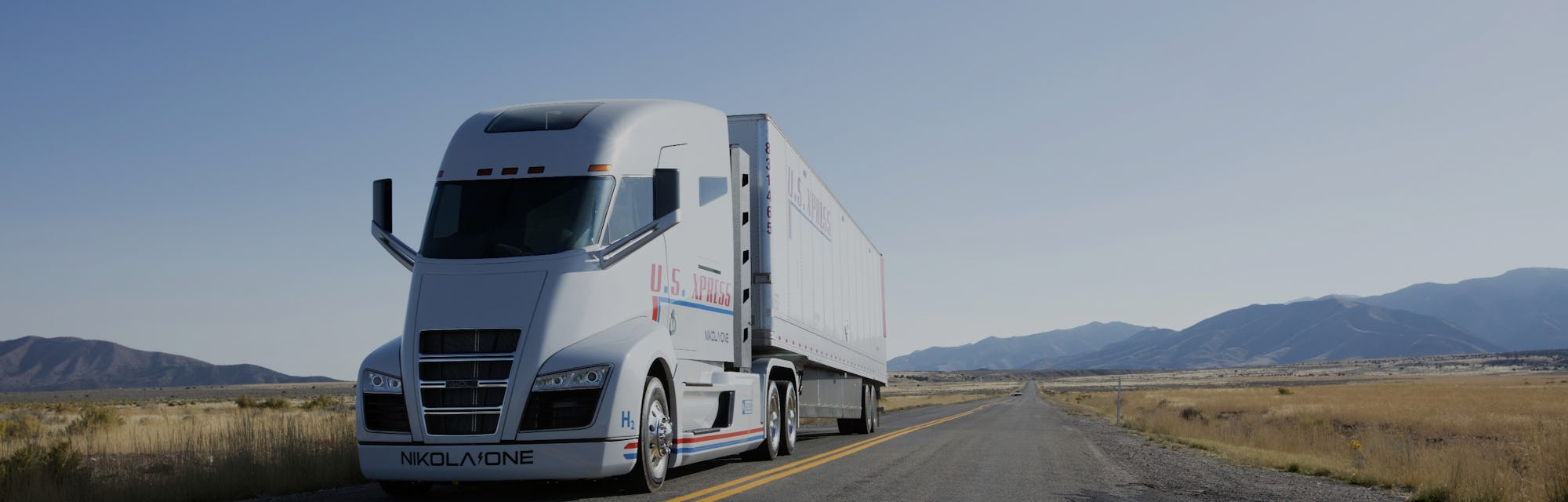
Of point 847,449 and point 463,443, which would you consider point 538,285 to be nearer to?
point 463,443

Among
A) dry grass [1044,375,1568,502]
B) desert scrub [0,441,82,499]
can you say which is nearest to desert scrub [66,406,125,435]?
desert scrub [0,441,82,499]

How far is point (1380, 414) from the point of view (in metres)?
38.4

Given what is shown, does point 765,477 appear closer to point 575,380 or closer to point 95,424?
point 575,380

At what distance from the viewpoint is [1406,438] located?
2791cm

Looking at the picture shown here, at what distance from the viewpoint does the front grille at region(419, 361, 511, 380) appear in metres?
8.55

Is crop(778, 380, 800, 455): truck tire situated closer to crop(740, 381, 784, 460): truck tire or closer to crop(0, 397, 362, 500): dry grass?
crop(740, 381, 784, 460): truck tire

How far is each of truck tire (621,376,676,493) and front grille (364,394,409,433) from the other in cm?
187

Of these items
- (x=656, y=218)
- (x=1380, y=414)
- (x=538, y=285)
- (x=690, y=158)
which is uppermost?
(x=690, y=158)

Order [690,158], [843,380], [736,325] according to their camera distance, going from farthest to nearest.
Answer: [843,380] < [736,325] < [690,158]

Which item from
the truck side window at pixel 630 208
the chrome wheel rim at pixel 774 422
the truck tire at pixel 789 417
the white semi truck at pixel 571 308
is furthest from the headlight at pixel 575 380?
the truck tire at pixel 789 417

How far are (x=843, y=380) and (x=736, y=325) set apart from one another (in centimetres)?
810

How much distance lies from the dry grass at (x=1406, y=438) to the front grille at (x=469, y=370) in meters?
8.49

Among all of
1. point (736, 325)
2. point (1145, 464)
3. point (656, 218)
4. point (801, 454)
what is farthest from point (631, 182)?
point (1145, 464)

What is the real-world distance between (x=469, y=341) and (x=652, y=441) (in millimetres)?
1870
